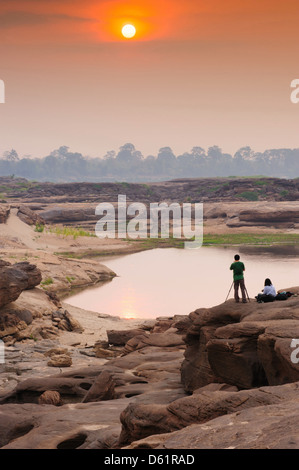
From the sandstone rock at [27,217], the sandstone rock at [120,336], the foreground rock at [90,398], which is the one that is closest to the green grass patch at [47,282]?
the sandstone rock at [120,336]

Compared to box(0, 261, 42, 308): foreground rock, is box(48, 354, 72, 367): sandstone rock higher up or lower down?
lower down

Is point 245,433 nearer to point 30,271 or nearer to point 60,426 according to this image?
point 60,426

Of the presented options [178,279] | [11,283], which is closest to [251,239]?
[178,279]

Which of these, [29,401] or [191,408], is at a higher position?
[191,408]

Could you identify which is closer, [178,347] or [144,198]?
[178,347]

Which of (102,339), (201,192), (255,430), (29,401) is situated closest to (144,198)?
(201,192)

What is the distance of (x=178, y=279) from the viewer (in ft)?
139

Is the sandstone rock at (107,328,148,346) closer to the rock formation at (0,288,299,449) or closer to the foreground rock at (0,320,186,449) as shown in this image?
the foreground rock at (0,320,186,449)

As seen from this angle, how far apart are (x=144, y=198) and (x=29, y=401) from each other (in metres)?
111

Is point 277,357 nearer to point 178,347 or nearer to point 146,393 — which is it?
point 146,393

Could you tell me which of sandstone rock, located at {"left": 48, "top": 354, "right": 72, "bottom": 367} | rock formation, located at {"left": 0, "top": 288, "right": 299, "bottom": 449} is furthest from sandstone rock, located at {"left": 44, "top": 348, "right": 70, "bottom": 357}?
sandstone rock, located at {"left": 48, "top": 354, "right": 72, "bottom": 367}

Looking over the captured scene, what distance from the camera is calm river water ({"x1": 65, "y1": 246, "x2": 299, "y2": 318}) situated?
111 feet

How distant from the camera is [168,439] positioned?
8.70 meters

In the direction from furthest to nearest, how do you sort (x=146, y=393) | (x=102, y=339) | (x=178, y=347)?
(x=102, y=339)
(x=178, y=347)
(x=146, y=393)
